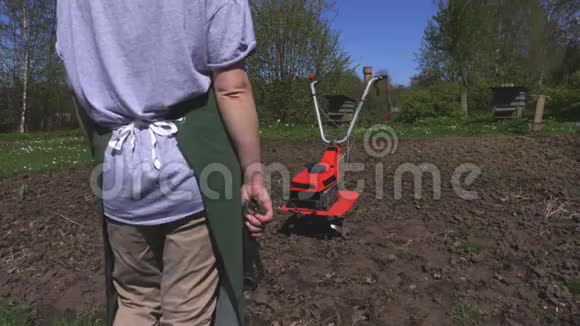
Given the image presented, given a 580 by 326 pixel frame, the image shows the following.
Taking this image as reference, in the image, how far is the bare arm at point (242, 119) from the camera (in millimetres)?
1189

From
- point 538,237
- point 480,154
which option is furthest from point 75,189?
point 480,154

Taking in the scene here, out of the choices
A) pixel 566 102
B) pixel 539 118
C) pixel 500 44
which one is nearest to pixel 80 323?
pixel 539 118

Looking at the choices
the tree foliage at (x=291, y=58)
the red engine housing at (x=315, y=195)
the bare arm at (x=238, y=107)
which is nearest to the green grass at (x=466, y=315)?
the red engine housing at (x=315, y=195)

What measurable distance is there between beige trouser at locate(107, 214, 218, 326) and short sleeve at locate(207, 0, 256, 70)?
1.44ft

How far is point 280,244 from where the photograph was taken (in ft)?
10.2

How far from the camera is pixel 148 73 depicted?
1154 millimetres

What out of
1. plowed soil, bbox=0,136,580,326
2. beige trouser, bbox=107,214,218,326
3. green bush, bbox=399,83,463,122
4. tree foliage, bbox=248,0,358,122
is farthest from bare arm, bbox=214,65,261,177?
green bush, bbox=399,83,463,122

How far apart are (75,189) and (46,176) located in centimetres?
123

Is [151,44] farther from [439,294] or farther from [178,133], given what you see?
Answer: [439,294]

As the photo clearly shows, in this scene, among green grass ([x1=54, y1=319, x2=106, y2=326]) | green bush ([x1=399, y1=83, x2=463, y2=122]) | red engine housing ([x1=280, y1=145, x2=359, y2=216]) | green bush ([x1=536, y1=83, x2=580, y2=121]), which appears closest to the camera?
green grass ([x1=54, y1=319, x2=106, y2=326])

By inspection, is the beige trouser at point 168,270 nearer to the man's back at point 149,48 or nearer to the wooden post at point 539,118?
the man's back at point 149,48

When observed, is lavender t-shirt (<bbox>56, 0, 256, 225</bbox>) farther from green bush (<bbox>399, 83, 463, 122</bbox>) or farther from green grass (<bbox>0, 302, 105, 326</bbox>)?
green bush (<bbox>399, 83, 463, 122</bbox>)

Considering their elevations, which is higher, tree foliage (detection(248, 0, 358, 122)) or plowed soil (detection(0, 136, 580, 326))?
tree foliage (detection(248, 0, 358, 122))

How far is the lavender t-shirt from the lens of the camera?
1.13 metres
